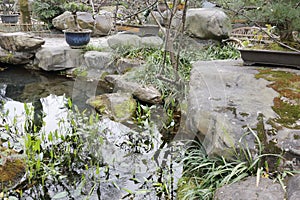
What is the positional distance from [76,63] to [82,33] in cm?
62

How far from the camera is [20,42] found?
217 inches

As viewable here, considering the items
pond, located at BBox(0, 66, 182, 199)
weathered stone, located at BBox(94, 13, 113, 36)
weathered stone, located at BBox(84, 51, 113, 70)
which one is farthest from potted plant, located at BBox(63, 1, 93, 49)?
pond, located at BBox(0, 66, 182, 199)

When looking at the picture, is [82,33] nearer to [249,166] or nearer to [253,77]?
[253,77]

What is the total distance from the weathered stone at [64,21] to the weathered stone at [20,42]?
6.46 feet

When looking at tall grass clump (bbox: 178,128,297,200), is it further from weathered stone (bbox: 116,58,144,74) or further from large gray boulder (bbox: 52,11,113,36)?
large gray boulder (bbox: 52,11,113,36)

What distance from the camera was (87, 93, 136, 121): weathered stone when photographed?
352 cm

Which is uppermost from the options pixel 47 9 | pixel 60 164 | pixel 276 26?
pixel 276 26

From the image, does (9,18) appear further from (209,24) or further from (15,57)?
(209,24)

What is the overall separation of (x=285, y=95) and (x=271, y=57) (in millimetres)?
718

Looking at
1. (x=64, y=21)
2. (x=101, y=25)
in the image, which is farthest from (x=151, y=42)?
(x=64, y=21)

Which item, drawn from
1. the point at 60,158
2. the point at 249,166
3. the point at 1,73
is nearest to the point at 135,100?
the point at 60,158

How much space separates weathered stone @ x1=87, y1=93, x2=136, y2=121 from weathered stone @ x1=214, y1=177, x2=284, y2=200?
1.99 m

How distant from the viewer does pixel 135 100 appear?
386 cm

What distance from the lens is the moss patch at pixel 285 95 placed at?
1.89m
